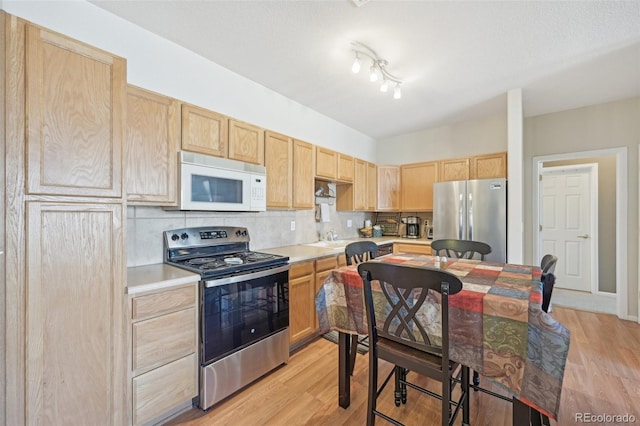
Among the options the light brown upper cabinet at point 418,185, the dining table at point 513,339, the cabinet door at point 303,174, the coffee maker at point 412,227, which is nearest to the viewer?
the dining table at point 513,339

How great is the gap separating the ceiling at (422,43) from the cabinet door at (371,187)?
1.19 metres

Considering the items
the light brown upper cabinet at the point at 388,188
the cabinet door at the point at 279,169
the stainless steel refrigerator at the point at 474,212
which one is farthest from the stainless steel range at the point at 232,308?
the light brown upper cabinet at the point at 388,188

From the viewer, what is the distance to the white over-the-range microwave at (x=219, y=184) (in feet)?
6.68

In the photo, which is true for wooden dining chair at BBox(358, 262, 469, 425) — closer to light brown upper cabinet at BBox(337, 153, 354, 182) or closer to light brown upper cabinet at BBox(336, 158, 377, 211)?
light brown upper cabinet at BBox(337, 153, 354, 182)

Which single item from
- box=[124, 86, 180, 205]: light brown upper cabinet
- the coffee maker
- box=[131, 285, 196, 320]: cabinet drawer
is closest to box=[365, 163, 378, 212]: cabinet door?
the coffee maker

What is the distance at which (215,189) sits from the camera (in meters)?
2.23

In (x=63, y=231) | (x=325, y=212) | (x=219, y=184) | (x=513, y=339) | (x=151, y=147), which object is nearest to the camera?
(x=513, y=339)

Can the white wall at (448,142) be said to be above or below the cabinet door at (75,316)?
above

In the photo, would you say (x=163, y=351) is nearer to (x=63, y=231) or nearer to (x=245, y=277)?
(x=245, y=277)

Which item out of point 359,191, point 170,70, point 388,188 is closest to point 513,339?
point 170,70

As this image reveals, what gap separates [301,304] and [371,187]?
2321 mm

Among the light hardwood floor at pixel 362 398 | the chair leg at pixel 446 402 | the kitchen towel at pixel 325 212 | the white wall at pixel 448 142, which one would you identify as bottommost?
the light hardwood floor at pixel 362 398

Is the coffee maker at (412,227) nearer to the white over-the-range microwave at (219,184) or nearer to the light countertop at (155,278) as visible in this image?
the white over-the-range microwave at (219,184)

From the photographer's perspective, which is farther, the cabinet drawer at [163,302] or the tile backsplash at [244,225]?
the tile backsplash at [244,225]
